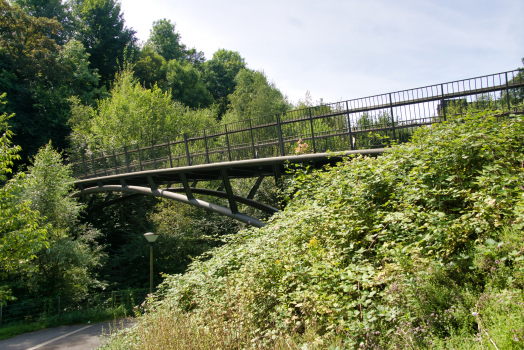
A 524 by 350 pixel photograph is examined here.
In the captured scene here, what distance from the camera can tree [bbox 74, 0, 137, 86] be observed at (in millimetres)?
40469

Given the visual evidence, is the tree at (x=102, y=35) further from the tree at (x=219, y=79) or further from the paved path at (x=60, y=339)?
the paved path at (x=60, y=339)

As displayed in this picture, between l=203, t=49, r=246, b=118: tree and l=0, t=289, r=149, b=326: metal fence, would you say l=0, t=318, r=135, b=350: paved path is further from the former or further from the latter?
l=203, t=49, r=246, b=118: tree

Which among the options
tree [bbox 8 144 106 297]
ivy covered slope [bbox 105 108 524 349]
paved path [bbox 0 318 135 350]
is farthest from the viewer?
tree [bbox 8 144 106 297]

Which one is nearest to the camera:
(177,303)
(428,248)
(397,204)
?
(428,248)

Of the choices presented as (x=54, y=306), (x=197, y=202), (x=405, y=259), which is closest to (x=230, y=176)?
(x=197, y=202)

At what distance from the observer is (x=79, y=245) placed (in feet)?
54.4

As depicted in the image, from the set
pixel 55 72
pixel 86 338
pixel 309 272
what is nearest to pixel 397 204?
pixel 309 272

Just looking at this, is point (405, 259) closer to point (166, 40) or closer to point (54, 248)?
point (54, 248)

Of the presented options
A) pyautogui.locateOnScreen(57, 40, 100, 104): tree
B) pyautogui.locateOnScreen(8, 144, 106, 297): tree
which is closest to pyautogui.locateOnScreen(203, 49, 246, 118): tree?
pyautogui.locateOnScreen(57, 40, 100, 104): tree

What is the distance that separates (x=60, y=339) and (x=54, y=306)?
3761 millimetres

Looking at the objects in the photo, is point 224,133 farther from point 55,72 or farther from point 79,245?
point 55,72

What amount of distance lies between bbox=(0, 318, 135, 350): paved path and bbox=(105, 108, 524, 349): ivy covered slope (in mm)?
8392

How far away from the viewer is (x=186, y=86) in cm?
4425

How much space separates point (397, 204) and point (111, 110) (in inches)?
1075
